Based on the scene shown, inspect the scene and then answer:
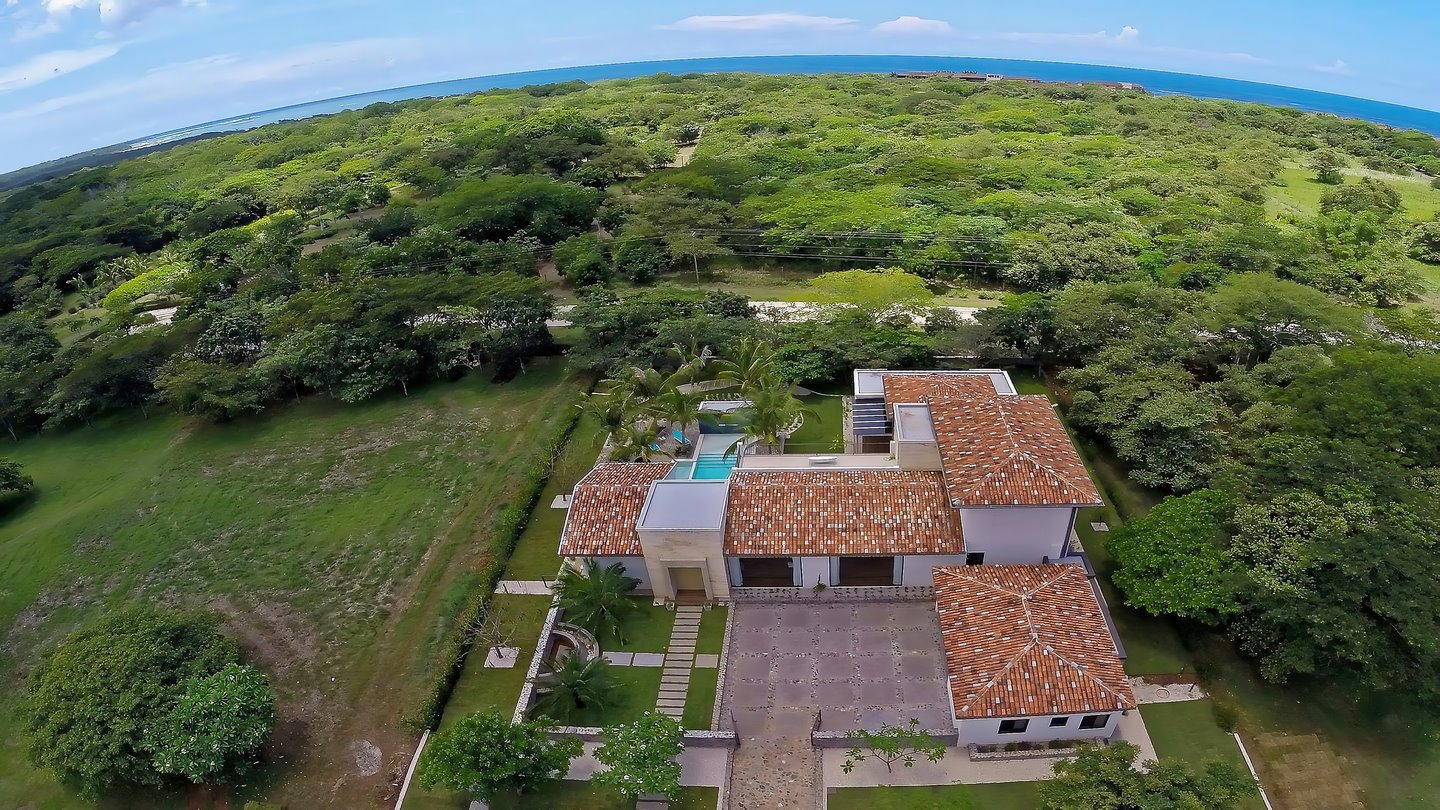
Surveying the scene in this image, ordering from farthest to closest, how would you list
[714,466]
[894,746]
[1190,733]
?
[714,466]
[1190,733]
[894,746]

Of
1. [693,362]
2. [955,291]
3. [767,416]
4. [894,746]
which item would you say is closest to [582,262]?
[693,362]

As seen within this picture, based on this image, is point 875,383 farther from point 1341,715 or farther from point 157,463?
point 157,463

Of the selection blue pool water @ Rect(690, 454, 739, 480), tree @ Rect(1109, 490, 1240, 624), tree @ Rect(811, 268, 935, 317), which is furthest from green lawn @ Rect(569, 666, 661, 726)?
tree @ Rect(811, 268, 935, 317)

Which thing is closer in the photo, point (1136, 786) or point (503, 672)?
point (1136, 786)

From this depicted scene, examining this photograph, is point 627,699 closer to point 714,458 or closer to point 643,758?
point 643,758

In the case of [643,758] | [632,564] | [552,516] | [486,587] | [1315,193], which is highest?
[1315,193]

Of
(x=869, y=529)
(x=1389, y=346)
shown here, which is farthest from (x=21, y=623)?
(x=1389, y=346)

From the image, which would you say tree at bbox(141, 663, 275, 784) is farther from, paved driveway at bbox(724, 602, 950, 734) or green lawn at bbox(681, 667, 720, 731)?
paved driveway at bbox(724, 602, 950, 734)
